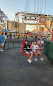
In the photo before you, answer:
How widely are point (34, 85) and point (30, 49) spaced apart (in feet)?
11.6

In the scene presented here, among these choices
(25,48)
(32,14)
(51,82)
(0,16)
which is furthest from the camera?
(0,16)

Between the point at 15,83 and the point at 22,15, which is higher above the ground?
the point at 22,15

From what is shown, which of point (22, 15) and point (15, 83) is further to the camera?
point (22, 15)

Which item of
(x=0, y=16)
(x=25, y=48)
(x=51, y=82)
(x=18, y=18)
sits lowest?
(x=51, y=82)

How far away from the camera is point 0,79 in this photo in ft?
11.8

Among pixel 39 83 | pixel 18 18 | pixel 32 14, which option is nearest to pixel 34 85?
pixel 39 83

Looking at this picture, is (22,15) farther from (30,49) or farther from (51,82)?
(51,82)

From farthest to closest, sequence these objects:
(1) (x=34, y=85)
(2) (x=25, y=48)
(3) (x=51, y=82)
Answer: (2) (x=25, y=48)
(3) (x=51, y=82)
(1) (x=34, y=85)

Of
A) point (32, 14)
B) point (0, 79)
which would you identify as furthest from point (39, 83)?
point (32, 14)

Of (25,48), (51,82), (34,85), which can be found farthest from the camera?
(25,48)

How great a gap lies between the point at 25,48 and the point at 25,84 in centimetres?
333

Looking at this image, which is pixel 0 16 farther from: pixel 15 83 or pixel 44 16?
pixel 15 83

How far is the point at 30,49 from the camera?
6.59 meters

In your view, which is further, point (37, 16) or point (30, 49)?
point (37, 16)
